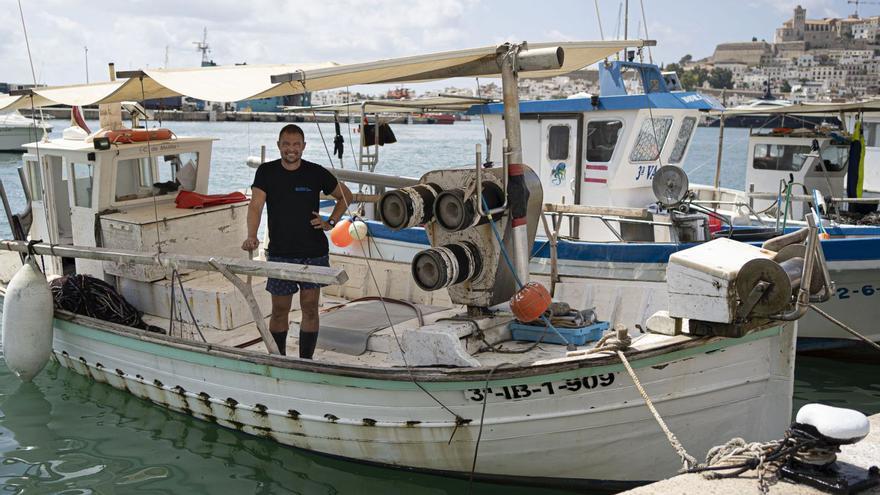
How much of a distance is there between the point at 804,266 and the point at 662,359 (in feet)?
3.46

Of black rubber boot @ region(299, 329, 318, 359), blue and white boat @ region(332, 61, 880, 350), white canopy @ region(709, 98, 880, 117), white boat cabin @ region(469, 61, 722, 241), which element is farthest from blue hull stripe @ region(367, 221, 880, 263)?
black rubber boot @ region(299, 329, 318, 359)

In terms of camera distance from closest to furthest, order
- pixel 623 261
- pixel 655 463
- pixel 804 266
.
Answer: pixel 804 266, pixel 655 463, pixel 623 261

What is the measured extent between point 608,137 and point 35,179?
7.11 metres

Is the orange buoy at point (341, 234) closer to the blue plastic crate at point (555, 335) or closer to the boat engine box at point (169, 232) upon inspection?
the boat engine box at point (169, 232)

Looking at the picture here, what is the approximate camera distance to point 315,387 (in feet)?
20.3

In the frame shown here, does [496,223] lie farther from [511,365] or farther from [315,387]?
Result: [315,387]

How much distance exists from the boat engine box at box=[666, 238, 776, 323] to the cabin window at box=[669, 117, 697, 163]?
21.6 ft

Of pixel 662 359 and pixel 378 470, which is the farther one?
pixel 378 470

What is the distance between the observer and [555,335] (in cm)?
626

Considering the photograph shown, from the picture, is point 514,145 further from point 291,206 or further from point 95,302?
point 95,302

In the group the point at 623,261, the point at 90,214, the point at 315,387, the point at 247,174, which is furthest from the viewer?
the point at 247,174

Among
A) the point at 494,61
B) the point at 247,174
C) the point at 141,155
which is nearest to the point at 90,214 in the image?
the point at 141,155

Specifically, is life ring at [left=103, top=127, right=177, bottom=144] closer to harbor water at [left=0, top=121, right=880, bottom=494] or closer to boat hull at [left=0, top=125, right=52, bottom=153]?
harbor water at [left=0, top=121, right=880, bottom=494]

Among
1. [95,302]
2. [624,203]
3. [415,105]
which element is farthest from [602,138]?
[95,302]
